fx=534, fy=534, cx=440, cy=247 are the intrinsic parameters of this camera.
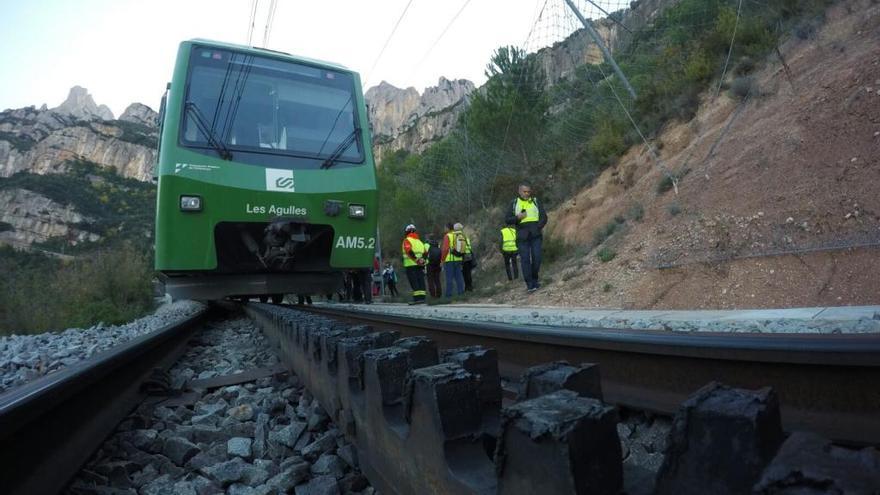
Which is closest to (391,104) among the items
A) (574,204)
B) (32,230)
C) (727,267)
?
(32,230)

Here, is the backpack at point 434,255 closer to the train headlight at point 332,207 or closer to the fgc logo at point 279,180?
the train headlight at point 332,207

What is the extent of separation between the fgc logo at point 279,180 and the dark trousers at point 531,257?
4559 mm

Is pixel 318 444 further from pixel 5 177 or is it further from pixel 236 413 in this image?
pixel 5 177

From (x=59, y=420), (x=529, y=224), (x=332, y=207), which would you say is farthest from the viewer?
(x=529, y=224)

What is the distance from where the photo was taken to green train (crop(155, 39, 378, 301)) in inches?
257

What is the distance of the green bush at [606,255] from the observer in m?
10.0

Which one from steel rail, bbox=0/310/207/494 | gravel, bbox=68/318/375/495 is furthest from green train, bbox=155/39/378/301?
gravel, bbox=68/318/375/495

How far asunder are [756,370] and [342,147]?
22.0 ft

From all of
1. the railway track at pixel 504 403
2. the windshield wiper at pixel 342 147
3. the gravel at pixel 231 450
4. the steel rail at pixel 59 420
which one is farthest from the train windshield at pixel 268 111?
the railway track at pixel 504 403

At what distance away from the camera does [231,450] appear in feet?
7.07

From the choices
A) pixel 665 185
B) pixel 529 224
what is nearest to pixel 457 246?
pixel 529 224

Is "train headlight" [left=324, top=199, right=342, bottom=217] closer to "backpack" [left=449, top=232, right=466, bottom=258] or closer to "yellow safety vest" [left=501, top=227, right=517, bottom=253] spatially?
"backpack" [left=449, top=232, right=466, bottom=258]

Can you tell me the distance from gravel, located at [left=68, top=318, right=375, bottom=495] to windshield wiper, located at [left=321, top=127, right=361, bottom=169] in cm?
468

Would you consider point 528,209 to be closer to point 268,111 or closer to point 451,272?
point 451,272
